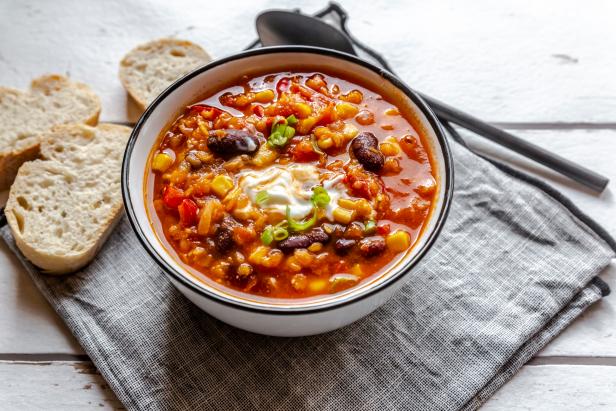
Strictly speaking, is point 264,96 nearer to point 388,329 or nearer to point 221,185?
point 221,185

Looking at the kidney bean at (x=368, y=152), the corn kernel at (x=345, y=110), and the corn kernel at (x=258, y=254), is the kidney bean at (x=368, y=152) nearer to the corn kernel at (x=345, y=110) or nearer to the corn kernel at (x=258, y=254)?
the corn kernel at (x=345, y=110)

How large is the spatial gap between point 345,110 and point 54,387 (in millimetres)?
1899

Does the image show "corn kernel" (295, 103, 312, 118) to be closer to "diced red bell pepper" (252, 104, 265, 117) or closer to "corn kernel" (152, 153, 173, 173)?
"diced red bell pepper" (252, 104, 265, 117)

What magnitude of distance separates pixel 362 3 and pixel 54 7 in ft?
6.93

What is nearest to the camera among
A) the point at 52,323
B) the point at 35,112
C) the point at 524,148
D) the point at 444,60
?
the point at 52,323

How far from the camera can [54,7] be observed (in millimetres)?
4770

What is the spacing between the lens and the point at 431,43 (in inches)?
180

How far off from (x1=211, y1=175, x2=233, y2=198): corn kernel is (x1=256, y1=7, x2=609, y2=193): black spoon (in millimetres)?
1508

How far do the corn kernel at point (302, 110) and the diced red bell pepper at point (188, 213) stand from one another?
2.31 ft

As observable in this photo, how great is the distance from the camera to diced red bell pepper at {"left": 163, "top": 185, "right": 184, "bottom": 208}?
3.14 m

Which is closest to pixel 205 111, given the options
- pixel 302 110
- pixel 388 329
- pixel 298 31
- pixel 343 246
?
pixel 302 110

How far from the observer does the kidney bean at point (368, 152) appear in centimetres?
318

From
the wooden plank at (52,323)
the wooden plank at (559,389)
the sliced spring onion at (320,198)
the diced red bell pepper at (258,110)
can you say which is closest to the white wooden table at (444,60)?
the wooden plank at (52,323)

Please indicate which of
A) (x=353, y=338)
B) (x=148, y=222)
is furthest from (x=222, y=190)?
(x=353, y=338)
